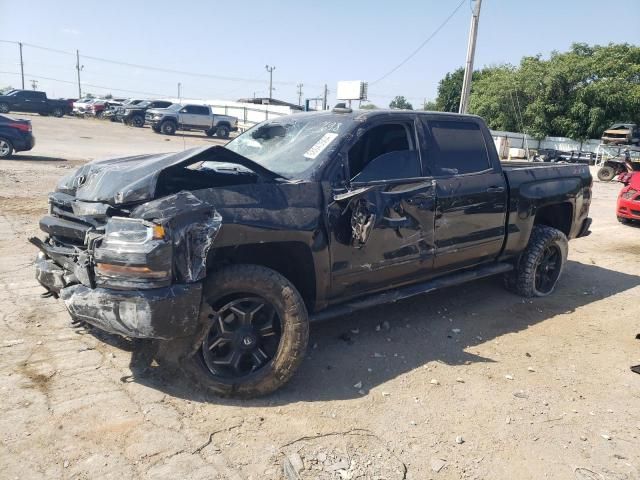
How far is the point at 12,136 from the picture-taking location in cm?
1425

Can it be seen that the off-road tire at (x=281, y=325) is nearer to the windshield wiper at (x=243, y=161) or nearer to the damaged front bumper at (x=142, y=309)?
the damaged front bumper at (x=142, y=309)

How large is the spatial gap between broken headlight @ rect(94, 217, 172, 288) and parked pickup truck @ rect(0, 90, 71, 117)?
37.4 m

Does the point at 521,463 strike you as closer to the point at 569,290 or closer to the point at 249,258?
the point at 249,258

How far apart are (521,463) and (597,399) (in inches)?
44.1

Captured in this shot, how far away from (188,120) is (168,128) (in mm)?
1479

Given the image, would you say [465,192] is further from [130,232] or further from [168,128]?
[168,128]

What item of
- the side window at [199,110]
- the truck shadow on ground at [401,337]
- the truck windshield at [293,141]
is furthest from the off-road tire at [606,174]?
the side window at [199,110]

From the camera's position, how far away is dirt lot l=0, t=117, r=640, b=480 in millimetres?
2713

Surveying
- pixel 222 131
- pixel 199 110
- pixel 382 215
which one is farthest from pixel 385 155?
pixel 222 131

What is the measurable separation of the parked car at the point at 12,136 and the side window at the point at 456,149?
13838 millimetres

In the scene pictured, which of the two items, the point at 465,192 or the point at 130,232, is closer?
the point at 130,232

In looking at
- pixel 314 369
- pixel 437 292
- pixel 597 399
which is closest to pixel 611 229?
pixel 437 292

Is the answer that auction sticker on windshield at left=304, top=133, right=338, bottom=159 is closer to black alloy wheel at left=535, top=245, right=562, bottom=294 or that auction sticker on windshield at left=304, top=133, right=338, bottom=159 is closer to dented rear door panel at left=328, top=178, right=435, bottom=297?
dented rear door panel at left=328, top=178, right=435, bottom=297

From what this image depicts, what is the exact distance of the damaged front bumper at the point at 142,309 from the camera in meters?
2.83
